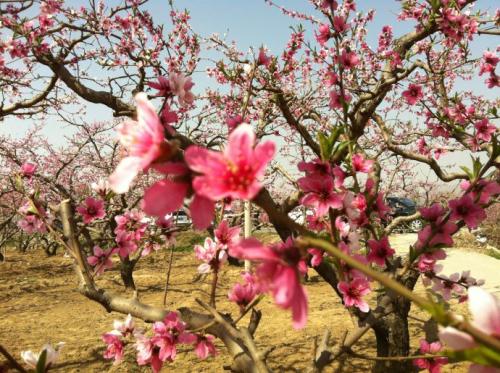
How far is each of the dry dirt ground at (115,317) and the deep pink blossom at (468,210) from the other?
2.48 ft

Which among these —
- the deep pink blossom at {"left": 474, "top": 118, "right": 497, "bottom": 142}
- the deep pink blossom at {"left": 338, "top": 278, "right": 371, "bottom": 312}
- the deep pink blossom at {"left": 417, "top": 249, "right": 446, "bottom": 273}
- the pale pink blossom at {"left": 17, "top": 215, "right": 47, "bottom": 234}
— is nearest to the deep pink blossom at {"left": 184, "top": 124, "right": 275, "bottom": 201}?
the deep pink blossom at {"left": 338, "top": 278, "right": 371, "bottom": 312}

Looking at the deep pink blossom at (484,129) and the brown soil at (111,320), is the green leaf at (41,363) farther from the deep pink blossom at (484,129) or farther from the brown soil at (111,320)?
the deep pink blossom at (484,129)

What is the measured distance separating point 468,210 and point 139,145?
1.43 metres

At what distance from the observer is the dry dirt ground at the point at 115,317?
4379mm

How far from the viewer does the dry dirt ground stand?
438 cm

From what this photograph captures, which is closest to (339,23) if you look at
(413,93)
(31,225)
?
(413,93)

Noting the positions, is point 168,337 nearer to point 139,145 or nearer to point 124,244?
point 124,244

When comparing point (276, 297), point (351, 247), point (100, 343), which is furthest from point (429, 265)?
point (100, 343)

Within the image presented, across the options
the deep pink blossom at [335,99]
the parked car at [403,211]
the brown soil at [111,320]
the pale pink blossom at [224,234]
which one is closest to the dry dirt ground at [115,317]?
the brown soil at [111,320]

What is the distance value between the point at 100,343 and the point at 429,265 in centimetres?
466

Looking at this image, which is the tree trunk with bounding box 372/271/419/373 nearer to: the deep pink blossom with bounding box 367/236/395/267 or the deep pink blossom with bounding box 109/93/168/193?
the deep pink blossom with bounding box 367/236/395/267

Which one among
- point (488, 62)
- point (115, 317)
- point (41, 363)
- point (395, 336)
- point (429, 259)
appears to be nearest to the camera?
point (41, 363)

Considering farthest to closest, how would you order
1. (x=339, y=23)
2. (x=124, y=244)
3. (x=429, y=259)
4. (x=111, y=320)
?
(x=111, y=320), (x=124, y=244), (x=339, y=23), (x=429, y=259)

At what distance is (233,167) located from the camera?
0.62 metres
